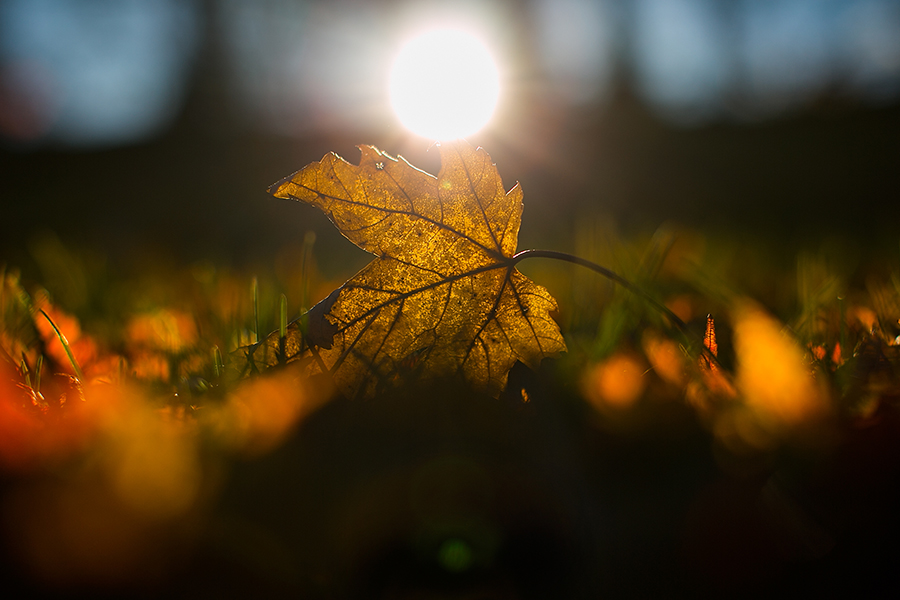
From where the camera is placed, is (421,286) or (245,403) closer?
(245,403)

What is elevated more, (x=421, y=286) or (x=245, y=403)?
(x=421, y=286)

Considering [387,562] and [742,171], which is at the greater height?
[742,171]

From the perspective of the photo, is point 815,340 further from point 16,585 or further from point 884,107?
point 884,107

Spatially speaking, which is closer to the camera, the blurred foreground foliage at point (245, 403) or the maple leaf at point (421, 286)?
the blurred foreground foliage at point (245, 403)

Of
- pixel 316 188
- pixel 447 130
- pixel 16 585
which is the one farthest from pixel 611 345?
pixel 16 585
